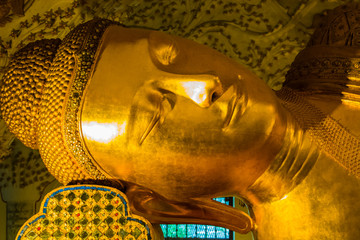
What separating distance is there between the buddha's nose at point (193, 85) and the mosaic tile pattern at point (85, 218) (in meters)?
0.25

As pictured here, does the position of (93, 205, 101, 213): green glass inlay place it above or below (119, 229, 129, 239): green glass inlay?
above

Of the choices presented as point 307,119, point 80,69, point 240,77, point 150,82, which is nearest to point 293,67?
point 307,119

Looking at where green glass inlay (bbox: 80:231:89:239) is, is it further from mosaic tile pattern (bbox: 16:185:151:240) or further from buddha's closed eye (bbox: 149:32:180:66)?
buddha's closed eye (bbox: 149:32:180:66)

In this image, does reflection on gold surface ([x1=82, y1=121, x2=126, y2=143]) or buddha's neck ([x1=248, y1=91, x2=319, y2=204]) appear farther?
buddha's neck ([x1=248, y1=91, x2=319, y2=204])

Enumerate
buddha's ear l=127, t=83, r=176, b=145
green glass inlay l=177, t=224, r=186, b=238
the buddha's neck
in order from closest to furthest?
buddha's ear l=127, t=83, r=176, b=145 → the buddha's neck → green glass inlay l=177, t=224, r=186, b=238

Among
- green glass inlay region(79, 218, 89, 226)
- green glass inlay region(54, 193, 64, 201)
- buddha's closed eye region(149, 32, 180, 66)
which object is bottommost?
green glass inlay region(79, 218, 89, 226)

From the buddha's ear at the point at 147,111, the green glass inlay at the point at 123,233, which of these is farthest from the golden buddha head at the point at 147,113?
the green glass inlay at the point at 123,233

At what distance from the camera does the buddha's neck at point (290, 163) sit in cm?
108

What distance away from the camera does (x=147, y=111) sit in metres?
0.95

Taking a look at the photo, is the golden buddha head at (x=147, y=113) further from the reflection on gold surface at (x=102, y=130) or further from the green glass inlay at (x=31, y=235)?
the green glass inlay at (x=31, y=235)

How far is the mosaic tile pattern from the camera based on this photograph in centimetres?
96

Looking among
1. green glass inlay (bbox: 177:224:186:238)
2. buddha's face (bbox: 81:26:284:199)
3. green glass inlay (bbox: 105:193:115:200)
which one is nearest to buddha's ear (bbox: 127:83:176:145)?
buddha's face (bbox: 81:26:284:199)

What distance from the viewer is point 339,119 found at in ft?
3.75

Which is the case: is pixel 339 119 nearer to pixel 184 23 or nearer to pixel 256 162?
→ pixel 256 162
